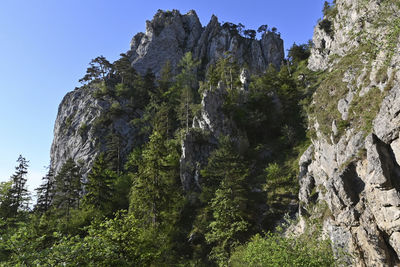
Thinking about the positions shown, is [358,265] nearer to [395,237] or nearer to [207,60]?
[395,237]

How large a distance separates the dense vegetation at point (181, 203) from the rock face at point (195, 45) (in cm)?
2688

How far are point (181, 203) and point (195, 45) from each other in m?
72.7

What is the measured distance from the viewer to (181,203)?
30.6 meters

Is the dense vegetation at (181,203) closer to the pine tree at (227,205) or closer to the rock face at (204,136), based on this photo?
the pine tree at (227,205)

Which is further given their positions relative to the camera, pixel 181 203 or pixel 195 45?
pixel 195 45

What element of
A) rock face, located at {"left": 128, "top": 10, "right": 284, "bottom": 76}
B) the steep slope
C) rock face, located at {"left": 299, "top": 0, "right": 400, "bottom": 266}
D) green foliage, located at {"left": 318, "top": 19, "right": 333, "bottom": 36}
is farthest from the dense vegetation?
rock face, located at {"left": 128, "top": 10, "right": 284, "bottom": 76}

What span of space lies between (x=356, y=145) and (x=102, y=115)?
5299 centimetres

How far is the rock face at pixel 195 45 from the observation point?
81125 mm

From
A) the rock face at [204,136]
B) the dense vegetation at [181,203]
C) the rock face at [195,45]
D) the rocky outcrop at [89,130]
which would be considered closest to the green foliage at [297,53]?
the rock face at [195,45]

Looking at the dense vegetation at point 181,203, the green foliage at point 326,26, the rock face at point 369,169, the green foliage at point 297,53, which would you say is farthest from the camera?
the green foliage at point 297,53

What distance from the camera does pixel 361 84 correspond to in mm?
20891

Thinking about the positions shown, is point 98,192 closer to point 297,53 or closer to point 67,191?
point 67,191

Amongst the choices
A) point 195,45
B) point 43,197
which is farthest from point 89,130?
point 195,45

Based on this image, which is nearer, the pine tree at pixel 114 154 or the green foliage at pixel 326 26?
the pine tree at pixel 114 154
